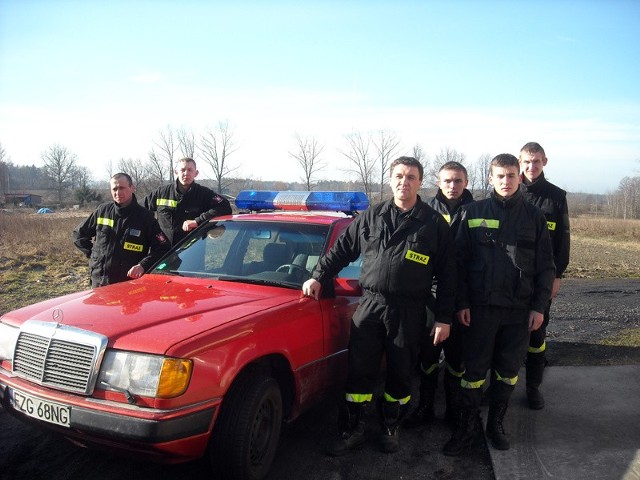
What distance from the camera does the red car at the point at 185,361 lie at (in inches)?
98.4

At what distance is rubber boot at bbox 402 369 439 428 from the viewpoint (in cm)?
393

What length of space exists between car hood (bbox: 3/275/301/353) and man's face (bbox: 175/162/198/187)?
1.71 m

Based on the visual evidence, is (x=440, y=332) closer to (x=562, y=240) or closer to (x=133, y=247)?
(x=562, y=240)

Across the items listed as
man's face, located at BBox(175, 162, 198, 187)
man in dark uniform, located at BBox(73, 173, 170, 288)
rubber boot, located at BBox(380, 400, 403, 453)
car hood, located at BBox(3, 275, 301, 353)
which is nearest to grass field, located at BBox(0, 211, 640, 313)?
man in dark uniform, located at BBox(73, 173, 170, 288)

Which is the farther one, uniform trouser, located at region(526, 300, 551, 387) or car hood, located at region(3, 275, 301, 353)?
uniform trouser, located at region(526, 300, 551, 387)

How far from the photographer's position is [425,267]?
3.33 m

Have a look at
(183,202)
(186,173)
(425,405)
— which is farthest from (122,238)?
(425,405)

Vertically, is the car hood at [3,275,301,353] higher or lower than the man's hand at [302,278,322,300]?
lower

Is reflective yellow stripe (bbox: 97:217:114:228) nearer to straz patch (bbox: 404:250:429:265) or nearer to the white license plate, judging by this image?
the white license plate

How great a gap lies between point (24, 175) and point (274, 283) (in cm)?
12217

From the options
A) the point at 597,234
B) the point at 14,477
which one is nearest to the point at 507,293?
the point at 14,477

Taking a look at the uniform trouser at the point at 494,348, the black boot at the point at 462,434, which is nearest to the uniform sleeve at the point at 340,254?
the uniform trouser at the point at 494,348

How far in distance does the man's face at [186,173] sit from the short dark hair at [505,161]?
10.2ft

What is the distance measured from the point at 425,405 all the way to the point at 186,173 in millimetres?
3245
